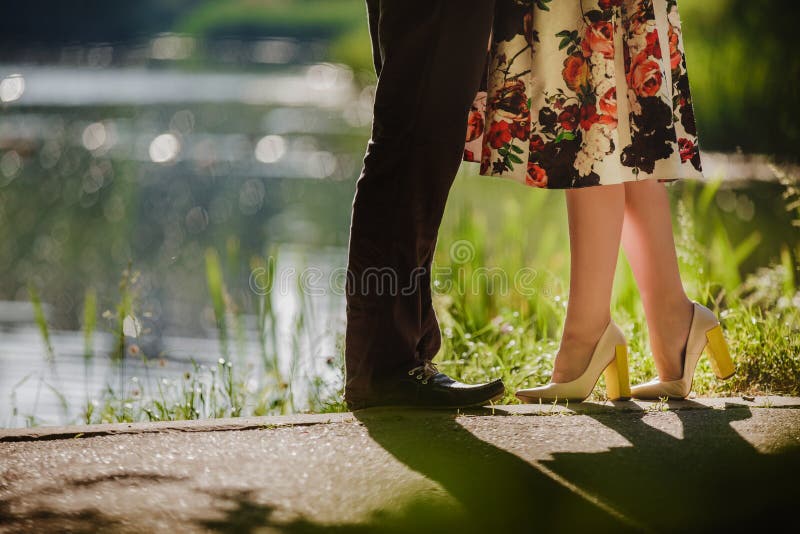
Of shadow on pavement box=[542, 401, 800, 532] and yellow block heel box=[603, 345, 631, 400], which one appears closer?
shadow on pavement box=[542, 401, 800, 532]

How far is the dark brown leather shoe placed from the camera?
200 centimetres

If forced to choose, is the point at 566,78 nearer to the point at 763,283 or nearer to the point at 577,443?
the point at 577,443

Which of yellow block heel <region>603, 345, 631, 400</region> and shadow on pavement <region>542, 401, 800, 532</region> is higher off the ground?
yellow block heel <region>603, 345, 631, 400</region>

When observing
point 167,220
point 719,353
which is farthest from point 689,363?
point 167,220

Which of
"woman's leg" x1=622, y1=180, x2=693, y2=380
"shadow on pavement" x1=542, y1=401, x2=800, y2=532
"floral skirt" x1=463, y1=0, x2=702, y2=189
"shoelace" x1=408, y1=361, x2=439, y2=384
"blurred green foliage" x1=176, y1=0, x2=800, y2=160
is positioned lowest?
"shadow on pavement" x1=542, y1=401, x2=800, y2=532

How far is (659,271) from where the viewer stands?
220 centimetres

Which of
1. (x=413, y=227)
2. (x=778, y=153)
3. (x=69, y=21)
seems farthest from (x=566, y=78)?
(x=69, y=21)

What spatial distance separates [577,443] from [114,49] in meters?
29.2

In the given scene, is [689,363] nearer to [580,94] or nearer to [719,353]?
[719,353]

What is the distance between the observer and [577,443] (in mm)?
1798

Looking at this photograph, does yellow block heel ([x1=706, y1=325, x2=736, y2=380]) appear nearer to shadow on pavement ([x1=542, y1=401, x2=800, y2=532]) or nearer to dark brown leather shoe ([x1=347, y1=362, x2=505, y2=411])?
shadow on pavement ([x1=542, y1=401, x2=800, y2=532])

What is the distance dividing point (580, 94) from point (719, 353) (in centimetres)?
67

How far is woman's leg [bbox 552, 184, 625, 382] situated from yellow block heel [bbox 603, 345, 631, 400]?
0.07 metres

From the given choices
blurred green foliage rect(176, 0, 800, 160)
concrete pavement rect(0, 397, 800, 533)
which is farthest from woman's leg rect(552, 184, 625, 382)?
Answer: blurred green foliage rect(176, 0, 800, 160)
